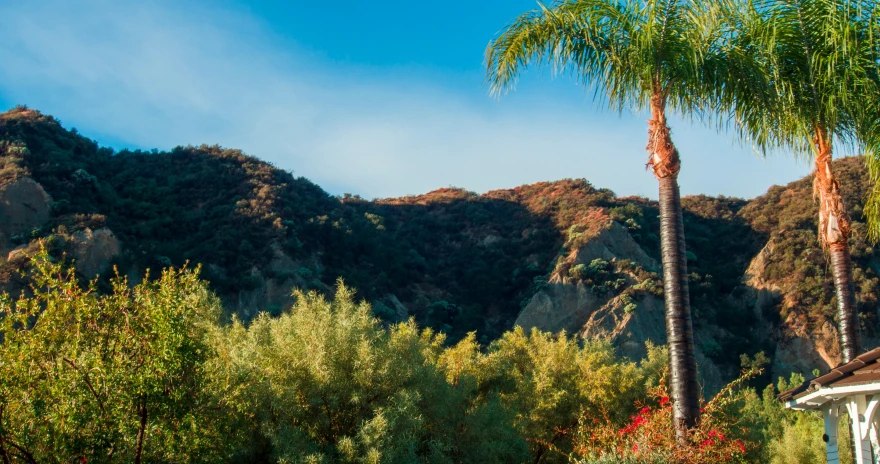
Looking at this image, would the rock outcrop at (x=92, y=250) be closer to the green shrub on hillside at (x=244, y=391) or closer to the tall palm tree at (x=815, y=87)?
the green shrub on hillside at (x=244, y=391)

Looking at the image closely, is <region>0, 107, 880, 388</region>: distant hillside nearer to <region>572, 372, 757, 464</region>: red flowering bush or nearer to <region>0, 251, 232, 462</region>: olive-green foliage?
<region>0, 251, 232, 462</region>: olive-green foliage

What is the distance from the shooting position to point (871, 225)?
14188mm

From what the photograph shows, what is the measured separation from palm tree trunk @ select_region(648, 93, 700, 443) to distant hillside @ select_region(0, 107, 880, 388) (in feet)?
106

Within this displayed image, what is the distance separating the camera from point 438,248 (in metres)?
59.7

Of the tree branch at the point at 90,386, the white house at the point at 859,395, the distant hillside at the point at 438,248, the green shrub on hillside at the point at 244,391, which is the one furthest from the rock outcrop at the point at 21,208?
the white house at the point at 859,395

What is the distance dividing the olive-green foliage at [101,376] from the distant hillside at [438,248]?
1169 inches

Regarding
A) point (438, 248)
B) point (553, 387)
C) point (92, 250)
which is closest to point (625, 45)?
point (553, 387)

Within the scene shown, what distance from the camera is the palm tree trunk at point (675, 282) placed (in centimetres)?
994

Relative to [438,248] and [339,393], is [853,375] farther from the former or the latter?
[438,248]

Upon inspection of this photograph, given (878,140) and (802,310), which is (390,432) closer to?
(878,140)

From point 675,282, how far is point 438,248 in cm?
4938

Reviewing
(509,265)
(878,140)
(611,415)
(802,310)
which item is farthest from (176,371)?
(509,265)

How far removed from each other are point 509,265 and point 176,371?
1852 inches

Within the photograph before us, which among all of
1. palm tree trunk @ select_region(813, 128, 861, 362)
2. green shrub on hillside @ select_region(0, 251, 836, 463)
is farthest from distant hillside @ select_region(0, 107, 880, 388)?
palm tree trunk @ select_region(813, 128, 861, 362)
